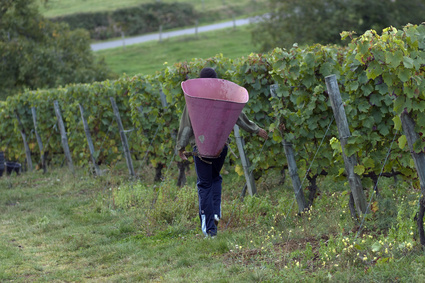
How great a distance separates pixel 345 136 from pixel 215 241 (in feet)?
5.82

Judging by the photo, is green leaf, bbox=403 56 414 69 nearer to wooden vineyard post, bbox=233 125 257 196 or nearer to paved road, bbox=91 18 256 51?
wooden vineyard post, bbox=233 125 257 196

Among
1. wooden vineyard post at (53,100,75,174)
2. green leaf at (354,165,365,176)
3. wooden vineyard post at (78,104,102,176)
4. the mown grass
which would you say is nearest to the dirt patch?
the mown grass

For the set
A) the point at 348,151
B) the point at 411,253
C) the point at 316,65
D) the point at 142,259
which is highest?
the point at 316,65

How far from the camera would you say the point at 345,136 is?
5910 millimetres

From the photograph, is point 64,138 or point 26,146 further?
point 26,146

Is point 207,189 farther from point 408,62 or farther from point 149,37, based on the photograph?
point 149,37

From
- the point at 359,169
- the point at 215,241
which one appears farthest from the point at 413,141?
the point at 215,241

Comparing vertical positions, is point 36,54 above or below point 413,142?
below

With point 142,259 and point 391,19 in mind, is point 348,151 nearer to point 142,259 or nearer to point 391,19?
point 142,259

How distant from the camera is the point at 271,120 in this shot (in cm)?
835

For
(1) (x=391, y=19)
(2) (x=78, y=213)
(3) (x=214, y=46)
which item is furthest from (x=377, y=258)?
(3) (x=214, y=46)

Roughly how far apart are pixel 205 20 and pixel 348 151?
1799 inches

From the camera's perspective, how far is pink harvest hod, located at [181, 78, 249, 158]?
5.80m

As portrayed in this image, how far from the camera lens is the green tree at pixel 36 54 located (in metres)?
22.6
